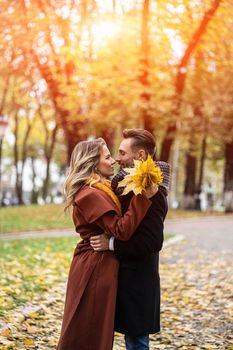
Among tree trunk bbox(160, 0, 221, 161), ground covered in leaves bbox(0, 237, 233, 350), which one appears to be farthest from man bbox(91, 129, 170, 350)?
tree trunk bbox(160, 0, 221, 161)

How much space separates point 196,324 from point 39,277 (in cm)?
328

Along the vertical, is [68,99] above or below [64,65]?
below

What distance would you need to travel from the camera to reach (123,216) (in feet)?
14.2

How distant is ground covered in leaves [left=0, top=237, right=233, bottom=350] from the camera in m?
6.90

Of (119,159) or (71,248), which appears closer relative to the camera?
(119,159)

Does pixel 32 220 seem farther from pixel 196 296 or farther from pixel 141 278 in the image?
pixel 141 278

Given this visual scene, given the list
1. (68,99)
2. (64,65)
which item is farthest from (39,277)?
(64,65)

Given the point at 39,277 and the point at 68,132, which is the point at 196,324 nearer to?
the point at 39,277

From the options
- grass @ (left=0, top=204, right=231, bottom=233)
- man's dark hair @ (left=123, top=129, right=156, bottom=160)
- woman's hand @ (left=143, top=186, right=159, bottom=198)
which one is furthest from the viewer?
grass @ (left=0, top=204, right=231, bottom=233)

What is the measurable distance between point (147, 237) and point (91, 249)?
1.46ft

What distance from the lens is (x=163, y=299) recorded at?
9492mm

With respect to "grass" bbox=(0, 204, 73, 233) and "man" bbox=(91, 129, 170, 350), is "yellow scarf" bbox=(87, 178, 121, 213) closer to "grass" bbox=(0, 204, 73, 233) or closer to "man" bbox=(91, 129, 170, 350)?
"man" bbox=(91, 129, 170, 350)

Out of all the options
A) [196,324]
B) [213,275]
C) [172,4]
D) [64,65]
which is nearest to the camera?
[196,324]

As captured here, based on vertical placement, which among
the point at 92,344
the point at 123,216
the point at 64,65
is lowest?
the point at 92,344
